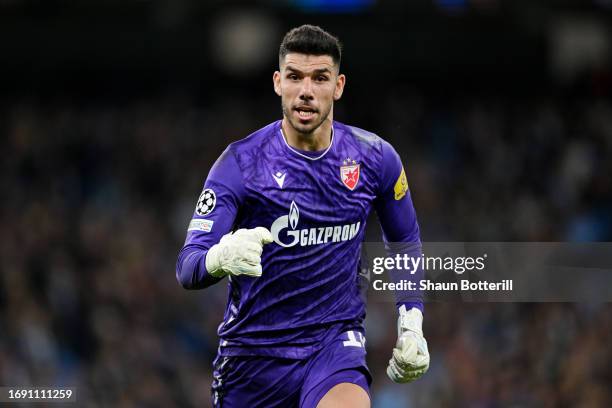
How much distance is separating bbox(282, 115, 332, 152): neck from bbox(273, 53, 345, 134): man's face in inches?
3.0

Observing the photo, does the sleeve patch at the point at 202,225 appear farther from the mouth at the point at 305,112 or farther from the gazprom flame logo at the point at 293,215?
the mouth at the point at 305,112

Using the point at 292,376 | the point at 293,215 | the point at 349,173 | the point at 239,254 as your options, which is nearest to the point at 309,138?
the point at 349,173

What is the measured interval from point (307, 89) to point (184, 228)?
34.6 feet

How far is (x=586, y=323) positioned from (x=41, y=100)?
40.9 feet

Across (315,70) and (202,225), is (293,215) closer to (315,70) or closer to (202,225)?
(202,225)

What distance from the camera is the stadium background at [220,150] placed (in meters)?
11.6

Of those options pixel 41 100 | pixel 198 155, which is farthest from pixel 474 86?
pixel 41 100

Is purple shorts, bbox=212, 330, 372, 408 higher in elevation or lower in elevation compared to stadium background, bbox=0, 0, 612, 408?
lower

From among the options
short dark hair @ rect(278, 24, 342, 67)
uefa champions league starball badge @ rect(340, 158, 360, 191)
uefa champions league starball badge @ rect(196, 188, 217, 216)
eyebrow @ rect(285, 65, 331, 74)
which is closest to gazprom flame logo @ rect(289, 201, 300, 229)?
uefa champions league starball badge @ rect(340, 158, 360, 191)

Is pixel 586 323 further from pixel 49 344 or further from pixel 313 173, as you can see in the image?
pixel 49 344

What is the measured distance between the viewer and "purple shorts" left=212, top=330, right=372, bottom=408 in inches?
211

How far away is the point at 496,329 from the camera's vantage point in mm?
11516

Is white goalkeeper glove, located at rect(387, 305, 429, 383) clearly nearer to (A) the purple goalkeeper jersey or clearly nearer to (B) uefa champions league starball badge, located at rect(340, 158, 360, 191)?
(A) the purple goalkeeper jersey

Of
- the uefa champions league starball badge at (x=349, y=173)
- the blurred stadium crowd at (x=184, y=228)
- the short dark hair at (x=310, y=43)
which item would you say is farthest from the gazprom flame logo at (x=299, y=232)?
the blurred stadium crowd at (x=184, y=228)
